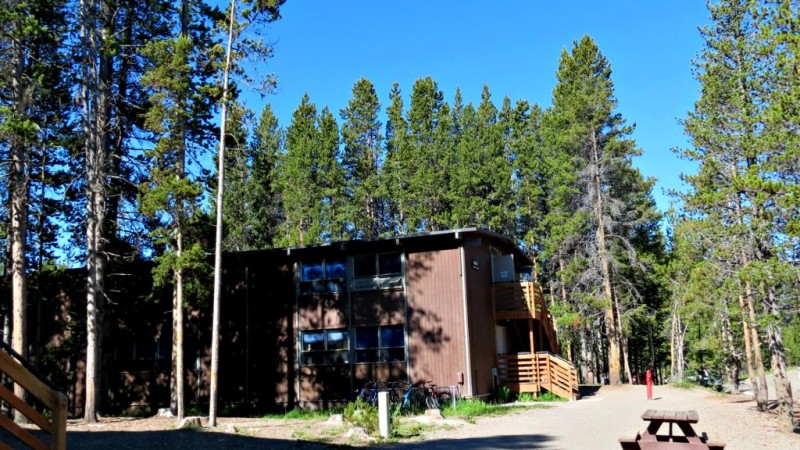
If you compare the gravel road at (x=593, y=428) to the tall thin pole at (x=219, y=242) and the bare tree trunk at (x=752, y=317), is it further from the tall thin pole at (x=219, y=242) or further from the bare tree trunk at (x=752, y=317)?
the tall thin pole at (x=219, y=242)

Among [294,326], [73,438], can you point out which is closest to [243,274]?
[294,326]

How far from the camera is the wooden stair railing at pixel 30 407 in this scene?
4.03 m

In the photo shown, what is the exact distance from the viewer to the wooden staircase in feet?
72.8

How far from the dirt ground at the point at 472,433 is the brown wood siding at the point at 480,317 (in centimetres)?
279

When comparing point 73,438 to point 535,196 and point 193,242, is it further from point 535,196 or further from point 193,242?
point 535,196

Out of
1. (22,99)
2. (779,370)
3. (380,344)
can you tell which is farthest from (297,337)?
(779,370)

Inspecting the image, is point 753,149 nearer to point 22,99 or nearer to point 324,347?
point 324,347

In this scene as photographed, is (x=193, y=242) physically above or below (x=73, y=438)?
above

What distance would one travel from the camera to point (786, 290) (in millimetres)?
15250

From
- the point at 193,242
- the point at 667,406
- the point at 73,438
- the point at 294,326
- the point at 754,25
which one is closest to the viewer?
the point at 73,438

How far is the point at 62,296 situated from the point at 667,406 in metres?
20.7

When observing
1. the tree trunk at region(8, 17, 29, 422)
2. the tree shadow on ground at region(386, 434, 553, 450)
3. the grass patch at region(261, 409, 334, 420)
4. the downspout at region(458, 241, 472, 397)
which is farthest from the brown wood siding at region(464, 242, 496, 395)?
the tree trunk at region(8, 17, 29, 422)

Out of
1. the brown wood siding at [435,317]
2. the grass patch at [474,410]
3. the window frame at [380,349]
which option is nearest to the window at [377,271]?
the brown wood siding at [435,317]

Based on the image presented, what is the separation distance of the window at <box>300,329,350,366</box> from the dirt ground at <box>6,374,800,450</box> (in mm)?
4121
